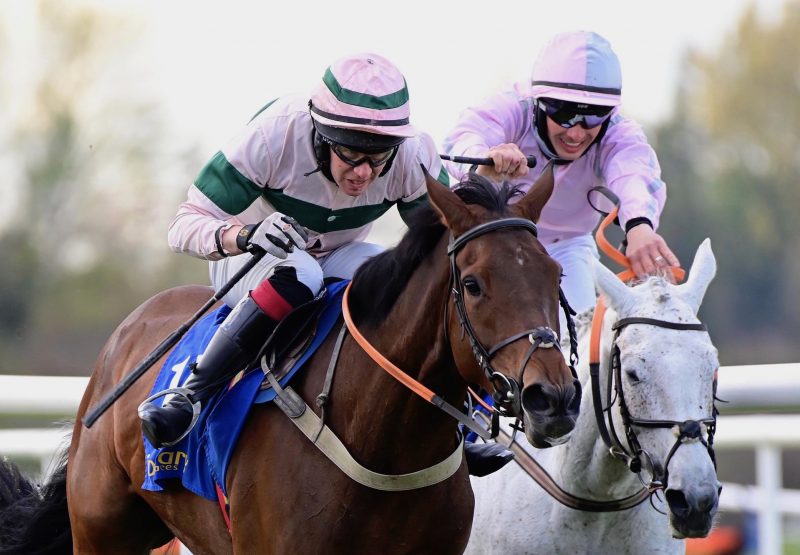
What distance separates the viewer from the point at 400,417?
4.00 meters

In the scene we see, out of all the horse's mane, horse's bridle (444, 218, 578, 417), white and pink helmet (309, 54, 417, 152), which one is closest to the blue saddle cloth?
the horse's mane

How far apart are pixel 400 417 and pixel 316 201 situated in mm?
958

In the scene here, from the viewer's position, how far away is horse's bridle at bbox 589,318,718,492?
3.93 metres

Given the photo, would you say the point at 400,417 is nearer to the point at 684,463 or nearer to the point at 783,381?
A: the point at 684,463

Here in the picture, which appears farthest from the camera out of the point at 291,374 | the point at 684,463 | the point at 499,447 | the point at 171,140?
the point at 171,140

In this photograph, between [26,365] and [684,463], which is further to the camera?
[26,365]

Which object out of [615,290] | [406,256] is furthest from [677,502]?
[406,256]

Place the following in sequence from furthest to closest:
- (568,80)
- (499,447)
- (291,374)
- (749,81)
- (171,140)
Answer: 1. (749,81)
2. (171,140)
3. (568,80)
4. (499,447)
5. (291,374)

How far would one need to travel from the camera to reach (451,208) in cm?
380

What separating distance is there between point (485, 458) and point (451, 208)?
1.03 metres

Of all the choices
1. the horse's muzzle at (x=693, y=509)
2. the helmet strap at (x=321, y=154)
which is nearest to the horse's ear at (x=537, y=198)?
the helmet strap at (x=321, y=154)

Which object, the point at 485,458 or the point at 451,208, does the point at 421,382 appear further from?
the point at 485,458

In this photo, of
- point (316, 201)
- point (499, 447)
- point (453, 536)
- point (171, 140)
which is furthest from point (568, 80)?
point (171, 140)

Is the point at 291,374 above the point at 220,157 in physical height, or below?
below
